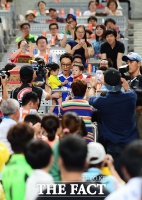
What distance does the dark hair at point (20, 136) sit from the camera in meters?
6.12

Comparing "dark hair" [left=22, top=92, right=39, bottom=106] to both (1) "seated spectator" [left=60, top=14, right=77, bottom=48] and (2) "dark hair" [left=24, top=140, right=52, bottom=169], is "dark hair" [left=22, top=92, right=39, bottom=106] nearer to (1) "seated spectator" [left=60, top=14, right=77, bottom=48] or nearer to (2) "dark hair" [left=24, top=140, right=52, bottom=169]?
(2) "dark hair" [left=24, top=140, right=52, bottom=169]

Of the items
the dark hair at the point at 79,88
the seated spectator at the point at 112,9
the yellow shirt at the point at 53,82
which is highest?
the seated spectator at the point at 112,9

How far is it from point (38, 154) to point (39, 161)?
2.2 inches

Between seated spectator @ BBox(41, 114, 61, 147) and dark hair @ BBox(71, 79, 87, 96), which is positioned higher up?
dark hair @ BBox(71, 79, 87, 96)

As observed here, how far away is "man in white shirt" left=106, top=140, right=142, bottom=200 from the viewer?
4.57 metres

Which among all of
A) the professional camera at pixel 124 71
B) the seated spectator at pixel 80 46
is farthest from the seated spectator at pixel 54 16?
the professional camera at pixel 124 71

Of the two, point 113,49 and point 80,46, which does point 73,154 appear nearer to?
point 113,49

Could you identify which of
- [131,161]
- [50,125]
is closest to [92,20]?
[50,125]

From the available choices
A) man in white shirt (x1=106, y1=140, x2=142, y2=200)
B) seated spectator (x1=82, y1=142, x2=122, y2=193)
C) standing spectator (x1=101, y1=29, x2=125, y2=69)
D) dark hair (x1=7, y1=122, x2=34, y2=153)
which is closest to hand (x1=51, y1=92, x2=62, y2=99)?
standing spectator (x1=101, y1=29, x2=125, y2=69)

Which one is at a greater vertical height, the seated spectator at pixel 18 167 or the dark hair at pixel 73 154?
the dark hair at pixel 73 154

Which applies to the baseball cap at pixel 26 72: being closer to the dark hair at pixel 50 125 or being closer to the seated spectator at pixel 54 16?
the dark hair at pixel 50 125

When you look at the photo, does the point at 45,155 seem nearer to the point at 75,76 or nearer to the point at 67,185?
the point at 67,185

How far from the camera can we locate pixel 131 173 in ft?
15.5

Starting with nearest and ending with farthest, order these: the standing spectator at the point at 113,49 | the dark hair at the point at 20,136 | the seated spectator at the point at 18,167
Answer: the seated spectator at the point at 18,167
the dark hair at the point at 20,136
the standing spectator at the point at 113,49
